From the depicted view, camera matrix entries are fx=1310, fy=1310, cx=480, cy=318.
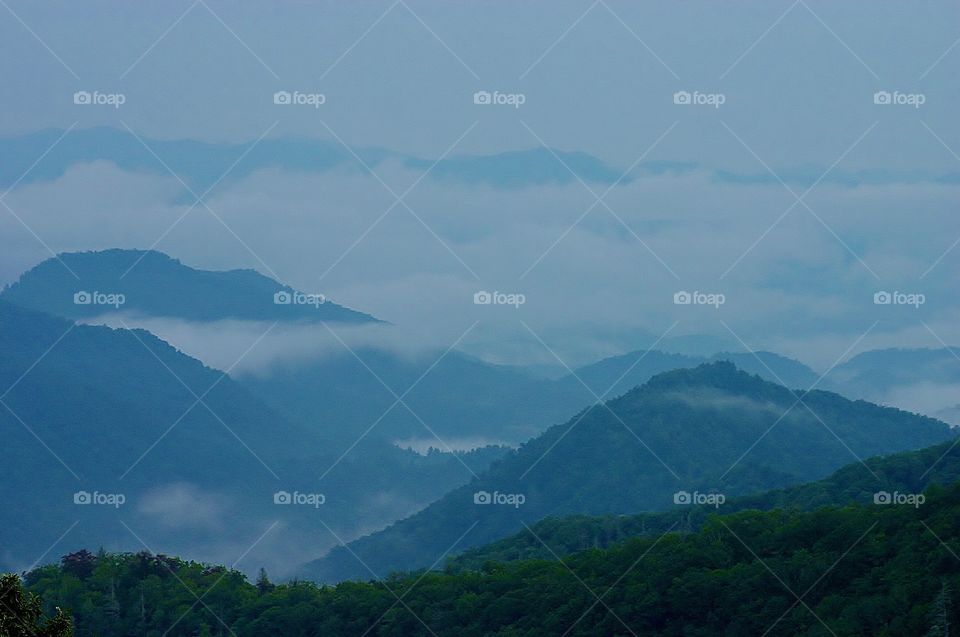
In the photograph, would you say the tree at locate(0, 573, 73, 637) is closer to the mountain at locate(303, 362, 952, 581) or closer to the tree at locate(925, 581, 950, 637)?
the tree at locate(925, 581, 950, 637)

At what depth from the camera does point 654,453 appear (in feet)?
373

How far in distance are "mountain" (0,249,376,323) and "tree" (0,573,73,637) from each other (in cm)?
13473

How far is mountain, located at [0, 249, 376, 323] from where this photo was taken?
154625mm

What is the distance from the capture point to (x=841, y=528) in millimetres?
42500

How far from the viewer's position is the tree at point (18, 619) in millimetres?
16391

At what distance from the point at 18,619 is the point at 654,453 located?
3930 inches

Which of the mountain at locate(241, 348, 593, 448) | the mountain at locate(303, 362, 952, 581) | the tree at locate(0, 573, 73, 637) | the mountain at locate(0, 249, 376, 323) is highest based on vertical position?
the mountain at locate(0, 249, 376, 323)

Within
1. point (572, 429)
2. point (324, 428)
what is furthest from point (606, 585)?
point (324, 428)
